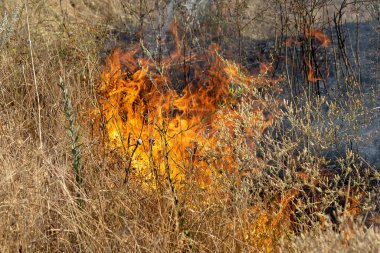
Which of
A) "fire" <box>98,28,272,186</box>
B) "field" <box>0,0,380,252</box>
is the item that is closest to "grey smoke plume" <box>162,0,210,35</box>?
"field" <box>0,0,380,252</box>

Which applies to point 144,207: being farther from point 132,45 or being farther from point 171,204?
point 132,45

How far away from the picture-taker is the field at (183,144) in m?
2.67

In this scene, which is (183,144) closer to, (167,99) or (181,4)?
(167,99)

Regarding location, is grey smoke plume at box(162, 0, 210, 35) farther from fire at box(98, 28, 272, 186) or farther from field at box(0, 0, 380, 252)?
fire at box(98, 28, 272, 186)

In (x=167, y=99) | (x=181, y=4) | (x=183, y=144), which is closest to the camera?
(x=167, y=99)

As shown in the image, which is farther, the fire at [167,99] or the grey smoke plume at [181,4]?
the grey smoke plume at [181,4]

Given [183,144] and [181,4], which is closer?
[183,144]

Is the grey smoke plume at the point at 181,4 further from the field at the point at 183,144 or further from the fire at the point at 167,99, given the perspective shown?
the fire at the point at 167,99

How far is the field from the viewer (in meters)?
2.67

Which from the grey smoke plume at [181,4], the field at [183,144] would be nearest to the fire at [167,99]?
the field at [183,144]

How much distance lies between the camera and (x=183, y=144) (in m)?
4.31

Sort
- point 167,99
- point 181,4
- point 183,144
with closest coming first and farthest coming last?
1. point 167,99
2. point 183,144
3. point 181,4

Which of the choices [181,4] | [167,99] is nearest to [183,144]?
[167,99]

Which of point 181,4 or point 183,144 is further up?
point 181,4
